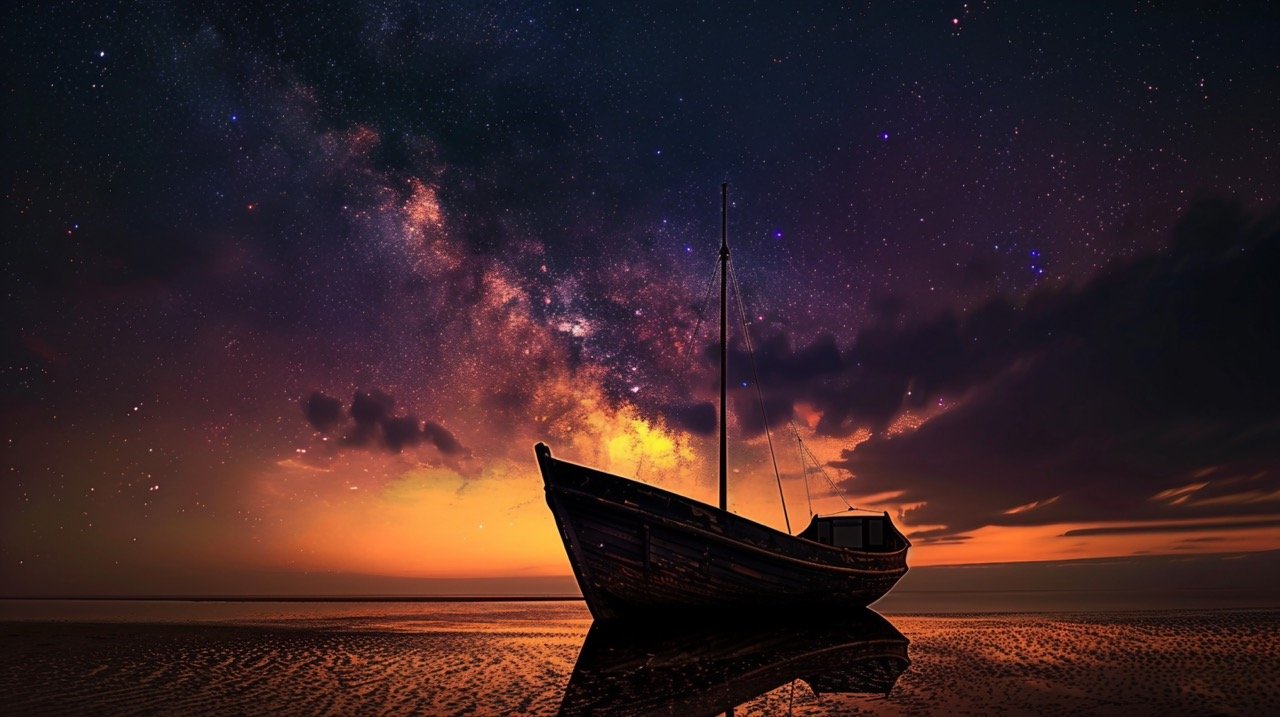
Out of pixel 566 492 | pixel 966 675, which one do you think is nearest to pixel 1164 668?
pixel 966 675

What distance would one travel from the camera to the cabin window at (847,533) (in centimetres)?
3167

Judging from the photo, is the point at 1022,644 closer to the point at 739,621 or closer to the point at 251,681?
the point at 739,621

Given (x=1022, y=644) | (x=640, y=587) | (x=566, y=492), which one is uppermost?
(x=566, y=492)

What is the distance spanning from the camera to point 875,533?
3128 cm

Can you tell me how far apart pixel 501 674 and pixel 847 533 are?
23.7 metres

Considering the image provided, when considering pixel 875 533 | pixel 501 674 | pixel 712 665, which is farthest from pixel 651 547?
pixel 875 533

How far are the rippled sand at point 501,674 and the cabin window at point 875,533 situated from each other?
10.1 metres

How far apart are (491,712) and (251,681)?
563 cm

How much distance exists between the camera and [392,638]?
19531mm

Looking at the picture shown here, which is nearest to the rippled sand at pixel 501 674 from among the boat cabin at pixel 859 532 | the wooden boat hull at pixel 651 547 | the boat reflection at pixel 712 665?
the boat reflection at pixel 712 665

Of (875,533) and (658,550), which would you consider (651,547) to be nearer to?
(658,550)

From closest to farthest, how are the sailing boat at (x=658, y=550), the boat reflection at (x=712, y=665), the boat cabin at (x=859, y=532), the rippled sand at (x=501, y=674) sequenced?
the rippled sand at (x=501, y=674) < the boat reflection at (x=712, y=665) < the sailing boat at (x=658, y=550) < the boat cabin at (x=859, y=532)

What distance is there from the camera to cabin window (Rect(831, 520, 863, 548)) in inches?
1247

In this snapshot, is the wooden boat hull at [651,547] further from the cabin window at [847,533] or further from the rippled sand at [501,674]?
the cabin window at [847,533]
